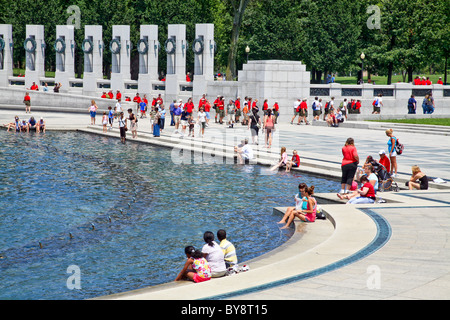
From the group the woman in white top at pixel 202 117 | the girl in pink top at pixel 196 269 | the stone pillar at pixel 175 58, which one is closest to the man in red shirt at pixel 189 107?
the woman in white top at pixel 202 117

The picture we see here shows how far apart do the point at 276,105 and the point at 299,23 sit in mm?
33603

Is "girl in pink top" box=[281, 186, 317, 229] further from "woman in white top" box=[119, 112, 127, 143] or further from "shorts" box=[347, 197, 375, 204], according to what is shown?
"woman in white top" box=[119, 112, 127, 143]

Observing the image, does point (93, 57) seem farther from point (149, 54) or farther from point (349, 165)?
point (349, 165)

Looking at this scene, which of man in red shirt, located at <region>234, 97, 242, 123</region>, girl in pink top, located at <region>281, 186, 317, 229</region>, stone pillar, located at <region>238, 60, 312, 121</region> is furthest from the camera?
stone pillar, located at <region>238, 60, 312, 121</region>

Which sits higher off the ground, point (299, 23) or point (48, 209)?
point (299, 23)

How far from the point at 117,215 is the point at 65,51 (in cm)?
4240

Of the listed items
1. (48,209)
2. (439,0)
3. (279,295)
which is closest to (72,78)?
(439,0)

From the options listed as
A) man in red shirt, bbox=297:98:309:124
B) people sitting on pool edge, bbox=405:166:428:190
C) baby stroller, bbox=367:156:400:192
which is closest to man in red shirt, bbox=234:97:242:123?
man in red shirt, bbox=297:98:309:124

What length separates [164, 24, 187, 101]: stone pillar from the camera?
49781 mm

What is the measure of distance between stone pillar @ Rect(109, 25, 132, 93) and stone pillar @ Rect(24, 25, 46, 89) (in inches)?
288

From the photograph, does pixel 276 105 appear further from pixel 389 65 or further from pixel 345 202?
pixel 389 65

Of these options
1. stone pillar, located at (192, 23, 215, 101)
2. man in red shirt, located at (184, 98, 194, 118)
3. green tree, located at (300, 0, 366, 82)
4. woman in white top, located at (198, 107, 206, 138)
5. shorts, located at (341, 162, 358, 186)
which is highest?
green tree, located at (300, 0, 366, 82)

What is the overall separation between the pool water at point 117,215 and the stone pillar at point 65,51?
95.8 feet

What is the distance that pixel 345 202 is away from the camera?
18016 millimetres
